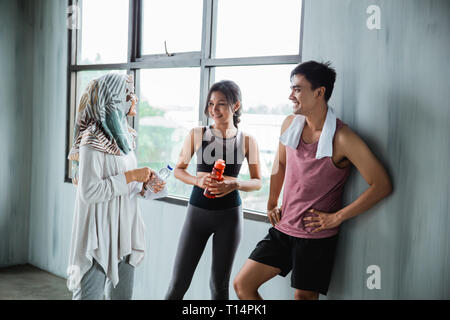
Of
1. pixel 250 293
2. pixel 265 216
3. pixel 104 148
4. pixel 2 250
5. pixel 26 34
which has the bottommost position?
pixel 2 250

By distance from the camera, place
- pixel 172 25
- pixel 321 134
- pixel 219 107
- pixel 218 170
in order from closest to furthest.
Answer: pixel 321 134
pixel 218 170
pixel 219 107
pixel 172 25

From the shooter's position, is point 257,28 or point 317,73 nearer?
point 317,73

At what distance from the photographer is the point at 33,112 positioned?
11.5ft

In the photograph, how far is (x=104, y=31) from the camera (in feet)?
10.3

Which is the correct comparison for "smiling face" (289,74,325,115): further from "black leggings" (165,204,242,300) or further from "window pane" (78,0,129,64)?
"window pane" (78,0,129,64)

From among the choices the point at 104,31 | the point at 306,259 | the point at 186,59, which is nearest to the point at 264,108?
the point at 186,59

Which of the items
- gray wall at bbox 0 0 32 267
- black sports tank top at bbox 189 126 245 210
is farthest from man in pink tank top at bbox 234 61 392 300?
gray wall at bbox 0 0 32 267

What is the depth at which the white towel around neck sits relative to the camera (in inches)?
68.2

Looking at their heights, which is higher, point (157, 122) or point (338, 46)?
point (338, 46)

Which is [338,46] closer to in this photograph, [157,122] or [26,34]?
[157,122]

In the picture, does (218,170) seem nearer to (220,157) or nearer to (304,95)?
(220,157)

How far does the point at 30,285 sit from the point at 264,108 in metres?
2.28

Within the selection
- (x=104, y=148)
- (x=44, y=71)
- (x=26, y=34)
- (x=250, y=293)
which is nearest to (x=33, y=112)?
(x=44, y=71)

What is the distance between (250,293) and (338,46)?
4.09 feet
